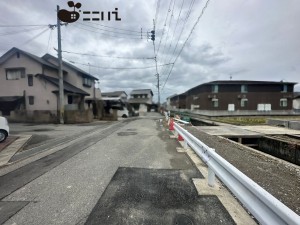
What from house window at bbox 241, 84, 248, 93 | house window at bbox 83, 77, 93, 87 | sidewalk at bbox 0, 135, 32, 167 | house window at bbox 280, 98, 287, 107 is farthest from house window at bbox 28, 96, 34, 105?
house window at bbox 280, 98, 287, 107

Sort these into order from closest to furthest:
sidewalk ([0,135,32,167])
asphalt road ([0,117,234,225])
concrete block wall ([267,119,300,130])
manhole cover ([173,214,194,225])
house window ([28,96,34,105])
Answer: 1. manhole cover ([173,214,194,225])
2. asphalt road ([0,117,234,225])
3. sidewalk ([0,135,32,167])
4. concrete block wall ([267,119,300,130])
5. house window ([28,96,34,105])

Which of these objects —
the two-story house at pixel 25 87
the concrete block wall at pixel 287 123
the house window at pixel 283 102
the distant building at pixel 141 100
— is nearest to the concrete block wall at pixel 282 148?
the concrete block wall at pixel 287 123

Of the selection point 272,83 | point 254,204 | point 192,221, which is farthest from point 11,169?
point 272,83

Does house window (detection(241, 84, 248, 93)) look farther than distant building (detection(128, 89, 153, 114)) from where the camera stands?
No

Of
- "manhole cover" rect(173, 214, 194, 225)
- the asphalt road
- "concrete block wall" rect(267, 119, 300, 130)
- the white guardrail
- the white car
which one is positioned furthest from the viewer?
"concrete block wall" rect(267, 119, 300, 130)

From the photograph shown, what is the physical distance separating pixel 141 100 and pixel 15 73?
174 feet

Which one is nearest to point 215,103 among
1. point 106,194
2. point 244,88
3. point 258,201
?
point 244,88

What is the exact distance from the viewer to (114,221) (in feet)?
9.46

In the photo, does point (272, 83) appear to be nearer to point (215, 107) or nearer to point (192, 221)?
point (215, 107)

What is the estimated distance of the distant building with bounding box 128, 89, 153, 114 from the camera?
238 ft

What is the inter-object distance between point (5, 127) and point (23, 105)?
1686 centimetres

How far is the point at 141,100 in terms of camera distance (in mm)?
76188

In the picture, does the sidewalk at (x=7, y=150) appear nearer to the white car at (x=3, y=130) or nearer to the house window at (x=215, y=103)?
the white car at (x=3, y=130)

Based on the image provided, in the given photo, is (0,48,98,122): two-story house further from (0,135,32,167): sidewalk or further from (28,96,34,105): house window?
(0,135,32,167): sidewalk
